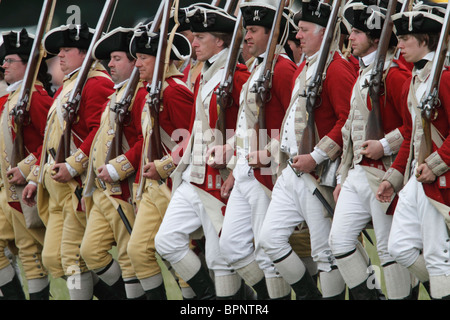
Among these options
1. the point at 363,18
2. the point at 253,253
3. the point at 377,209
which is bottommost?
the point at 253,253

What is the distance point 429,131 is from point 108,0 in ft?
11.5

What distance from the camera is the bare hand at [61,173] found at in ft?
24.8

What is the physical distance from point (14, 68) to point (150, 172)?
2.15 metres

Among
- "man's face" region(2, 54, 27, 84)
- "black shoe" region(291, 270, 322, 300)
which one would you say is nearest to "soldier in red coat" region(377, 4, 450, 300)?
"black shoe" region(291, 270, 322, 300)

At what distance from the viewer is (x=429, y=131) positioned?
215 inches

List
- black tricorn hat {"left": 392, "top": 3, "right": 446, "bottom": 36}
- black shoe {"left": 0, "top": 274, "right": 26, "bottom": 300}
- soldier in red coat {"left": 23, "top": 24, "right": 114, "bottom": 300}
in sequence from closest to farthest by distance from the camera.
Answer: black tricorn hat {"left": 392, "top": 3, "right": 446, "bottom": 36} → soldier in red coat {"left": 23, "top": 24, "right": 114, "bottom": 300} → black shoe {"left": 0, "top": 274, "right": 26, "bottom": 300}

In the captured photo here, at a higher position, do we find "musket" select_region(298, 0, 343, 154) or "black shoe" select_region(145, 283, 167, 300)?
"musket" select_region(298, 0, 343, 154)

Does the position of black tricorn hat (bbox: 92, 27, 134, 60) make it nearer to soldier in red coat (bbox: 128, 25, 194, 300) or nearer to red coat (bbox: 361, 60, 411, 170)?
soldier in red coat (bbox: 128, 25, 194, 300)

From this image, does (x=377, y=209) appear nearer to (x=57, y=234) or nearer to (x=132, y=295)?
(x=132, y=295)

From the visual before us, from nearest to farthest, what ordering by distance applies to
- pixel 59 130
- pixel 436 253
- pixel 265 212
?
pixel 436 253 < pixel 265 212 < pixel 59 130

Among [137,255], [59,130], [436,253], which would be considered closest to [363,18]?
[436,253]

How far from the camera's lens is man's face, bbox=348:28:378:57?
20.1 ft

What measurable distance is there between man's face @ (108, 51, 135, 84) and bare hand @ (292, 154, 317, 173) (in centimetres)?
188

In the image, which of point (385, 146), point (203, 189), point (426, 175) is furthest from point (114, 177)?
point (426, 175)
